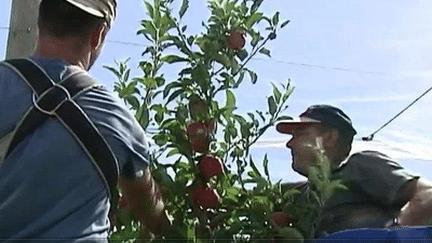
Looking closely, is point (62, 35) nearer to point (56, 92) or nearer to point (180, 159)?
point (56, 92)

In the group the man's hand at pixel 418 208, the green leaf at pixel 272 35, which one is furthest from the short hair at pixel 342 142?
the green leaf at pixel 272 35

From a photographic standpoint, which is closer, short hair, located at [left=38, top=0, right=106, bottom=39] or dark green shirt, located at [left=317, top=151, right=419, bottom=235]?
short hair, located at [left=38, top=0, right=106, bottom=39]

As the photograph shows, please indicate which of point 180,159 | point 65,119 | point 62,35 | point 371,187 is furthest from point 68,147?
point 371,187

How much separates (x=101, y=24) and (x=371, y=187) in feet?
3.93

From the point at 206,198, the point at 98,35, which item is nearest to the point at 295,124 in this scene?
the point at 206,198

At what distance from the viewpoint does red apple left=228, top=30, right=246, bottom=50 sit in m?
2.31

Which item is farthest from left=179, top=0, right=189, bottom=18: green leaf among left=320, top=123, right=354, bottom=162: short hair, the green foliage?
left=320, top=123, right=354, bottom=162: short hair

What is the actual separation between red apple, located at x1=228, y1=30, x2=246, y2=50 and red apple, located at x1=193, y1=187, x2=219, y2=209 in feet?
1.30

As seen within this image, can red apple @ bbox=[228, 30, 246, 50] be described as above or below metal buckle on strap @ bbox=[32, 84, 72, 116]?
above

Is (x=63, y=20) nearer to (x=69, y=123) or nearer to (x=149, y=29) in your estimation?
(x=69, y=123)

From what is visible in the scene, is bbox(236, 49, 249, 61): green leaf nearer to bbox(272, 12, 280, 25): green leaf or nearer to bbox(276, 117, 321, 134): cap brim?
bbox(272, 12, 280, 25): green leaf

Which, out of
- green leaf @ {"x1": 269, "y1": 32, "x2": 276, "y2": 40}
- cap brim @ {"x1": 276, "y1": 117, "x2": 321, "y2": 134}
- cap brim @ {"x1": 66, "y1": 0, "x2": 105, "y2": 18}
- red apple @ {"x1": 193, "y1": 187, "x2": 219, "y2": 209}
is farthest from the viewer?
cap brim @ {"x1": 276, "y1": 117, "x2": 321, "y2": 134}

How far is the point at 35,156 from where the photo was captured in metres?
1.78

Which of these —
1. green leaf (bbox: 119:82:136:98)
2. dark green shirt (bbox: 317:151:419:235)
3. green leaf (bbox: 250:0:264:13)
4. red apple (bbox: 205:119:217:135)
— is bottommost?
dark green shirt (bbox: 317:151:419:235)
